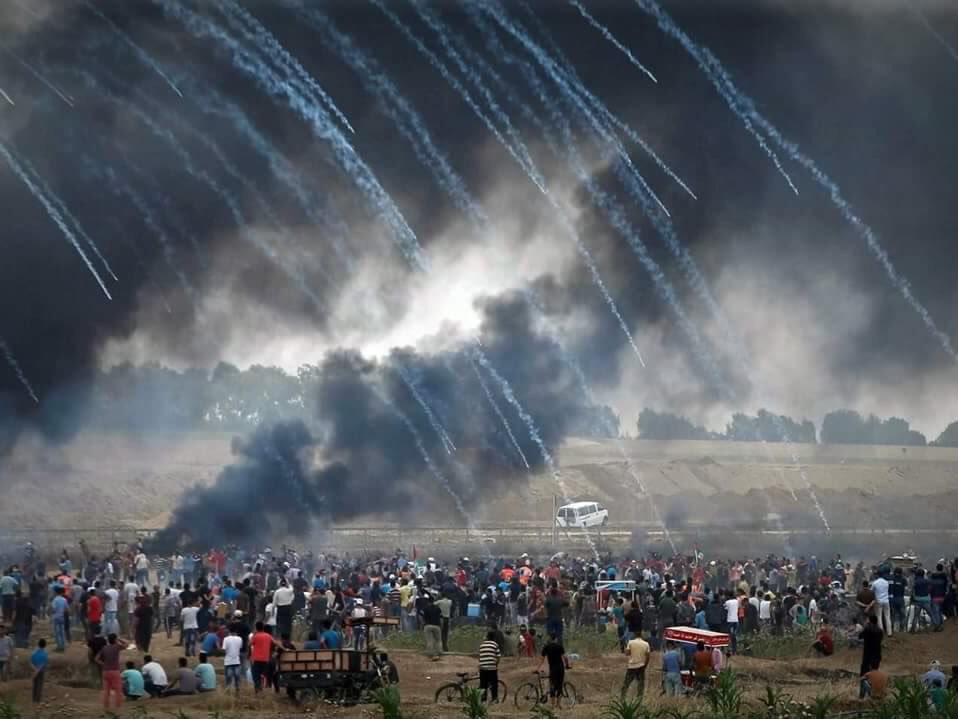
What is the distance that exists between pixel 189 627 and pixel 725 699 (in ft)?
39.6

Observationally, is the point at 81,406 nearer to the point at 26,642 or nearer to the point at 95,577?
the point at 95,577

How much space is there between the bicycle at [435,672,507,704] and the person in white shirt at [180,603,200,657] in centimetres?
630

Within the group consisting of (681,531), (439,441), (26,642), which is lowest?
(26,642)

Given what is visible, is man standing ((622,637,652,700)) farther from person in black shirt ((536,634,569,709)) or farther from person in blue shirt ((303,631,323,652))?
person in blue shirt ((303,631,323,652))

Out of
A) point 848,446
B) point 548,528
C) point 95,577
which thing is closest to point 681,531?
point 548,528

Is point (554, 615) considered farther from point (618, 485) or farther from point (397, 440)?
point (618, 485)

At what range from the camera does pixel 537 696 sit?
2173 cm

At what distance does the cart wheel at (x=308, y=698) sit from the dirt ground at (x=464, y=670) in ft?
0.63

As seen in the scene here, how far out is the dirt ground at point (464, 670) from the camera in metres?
20.7

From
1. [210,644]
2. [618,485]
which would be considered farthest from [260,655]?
[618,485]

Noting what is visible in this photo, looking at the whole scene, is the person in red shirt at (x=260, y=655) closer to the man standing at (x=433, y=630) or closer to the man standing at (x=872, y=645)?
the man standing at (x=433, y=630)

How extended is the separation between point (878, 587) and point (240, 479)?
3379cm

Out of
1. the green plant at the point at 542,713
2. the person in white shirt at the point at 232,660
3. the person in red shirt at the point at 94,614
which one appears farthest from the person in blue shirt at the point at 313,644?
the person in red shirt at the point at 94,614

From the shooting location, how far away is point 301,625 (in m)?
30.6
